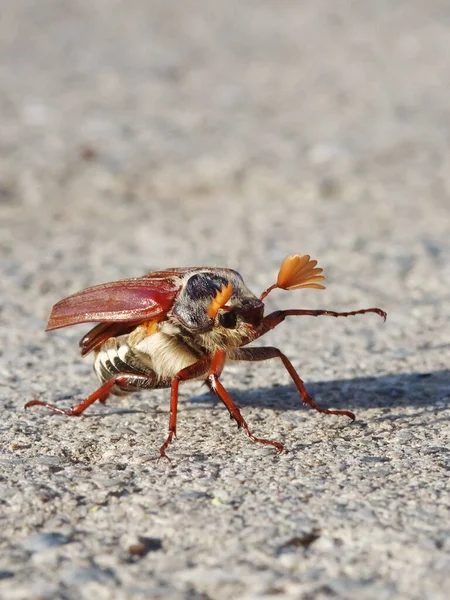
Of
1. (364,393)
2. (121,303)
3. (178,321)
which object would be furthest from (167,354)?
(364,393)

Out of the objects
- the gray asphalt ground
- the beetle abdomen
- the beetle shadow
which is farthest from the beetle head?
the beetle shadow

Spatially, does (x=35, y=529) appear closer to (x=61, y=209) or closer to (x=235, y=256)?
(x=235, y=256)

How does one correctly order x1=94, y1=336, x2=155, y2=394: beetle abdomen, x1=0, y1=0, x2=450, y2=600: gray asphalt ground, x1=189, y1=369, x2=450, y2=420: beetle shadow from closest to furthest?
x1=0, y1=0, x2=450, y2=600: gray asphalt ground
x1=94, y1=336, x2=155, y2=394: beetle abdomen
x1=189, y1=369, x2=450, y2=420: beetle shadow

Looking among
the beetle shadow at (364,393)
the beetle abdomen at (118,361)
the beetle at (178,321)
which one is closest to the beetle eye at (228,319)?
the beetle at (178,321)

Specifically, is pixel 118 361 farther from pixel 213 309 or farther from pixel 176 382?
pixel 213 309

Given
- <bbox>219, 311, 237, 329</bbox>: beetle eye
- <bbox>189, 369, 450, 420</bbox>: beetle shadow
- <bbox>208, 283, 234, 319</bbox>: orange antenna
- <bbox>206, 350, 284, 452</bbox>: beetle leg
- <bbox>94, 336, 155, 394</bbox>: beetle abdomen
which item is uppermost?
<bbox>208, 283, 234, 319</bbox>: orange antenna

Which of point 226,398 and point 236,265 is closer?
point 226,398

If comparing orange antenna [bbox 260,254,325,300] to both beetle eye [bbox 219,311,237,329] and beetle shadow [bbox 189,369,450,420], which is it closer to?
beetle eye [bbox 219,311,237,329]
